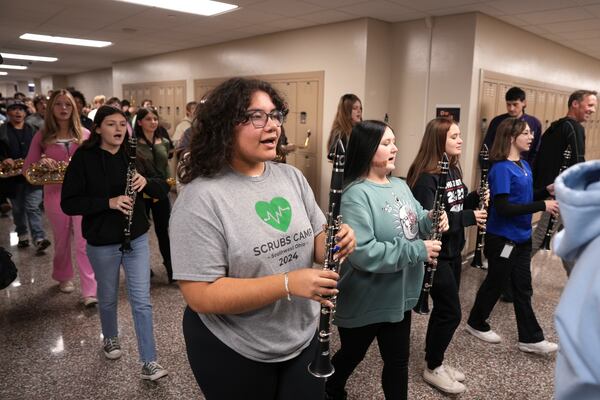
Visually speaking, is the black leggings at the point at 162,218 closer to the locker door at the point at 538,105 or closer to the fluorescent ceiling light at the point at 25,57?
the locker door at the point at 538,105

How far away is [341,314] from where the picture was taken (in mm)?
1801

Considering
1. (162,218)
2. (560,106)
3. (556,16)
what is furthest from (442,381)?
(560,106)

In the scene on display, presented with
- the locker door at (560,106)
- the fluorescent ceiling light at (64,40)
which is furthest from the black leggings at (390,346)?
the fluorescent ceiling light at (64,40)

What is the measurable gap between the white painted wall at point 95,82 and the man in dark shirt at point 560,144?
11706mm

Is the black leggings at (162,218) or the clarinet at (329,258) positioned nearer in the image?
the clarinet at (329,258)

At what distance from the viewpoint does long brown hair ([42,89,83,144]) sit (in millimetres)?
3271

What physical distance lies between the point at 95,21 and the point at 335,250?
5.90 m

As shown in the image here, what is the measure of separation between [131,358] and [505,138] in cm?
279

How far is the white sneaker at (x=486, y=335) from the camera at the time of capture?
2.93m

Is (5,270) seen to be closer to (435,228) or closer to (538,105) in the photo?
(435,228)

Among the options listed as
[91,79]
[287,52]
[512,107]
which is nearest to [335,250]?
[512,107]

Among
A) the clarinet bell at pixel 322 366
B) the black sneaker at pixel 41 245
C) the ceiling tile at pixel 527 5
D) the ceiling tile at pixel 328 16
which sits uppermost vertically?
the ceiling tile at pixel 328 16

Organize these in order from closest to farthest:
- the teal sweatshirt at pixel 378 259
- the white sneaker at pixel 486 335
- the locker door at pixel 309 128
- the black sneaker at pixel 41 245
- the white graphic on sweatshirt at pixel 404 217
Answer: the teal sweatshirt at pixel 378 259 < the white graphic on sweatshirt at pixel 404 217 < the white sneaker at pixel 486 335 < the black sneaker at pixel 41 245 < the locker door at pixel 309 128

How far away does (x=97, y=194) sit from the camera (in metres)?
2.39
